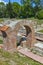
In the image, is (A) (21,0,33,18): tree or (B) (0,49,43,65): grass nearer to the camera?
(B) (0,49,43,65): grass

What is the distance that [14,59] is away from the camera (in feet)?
41.0

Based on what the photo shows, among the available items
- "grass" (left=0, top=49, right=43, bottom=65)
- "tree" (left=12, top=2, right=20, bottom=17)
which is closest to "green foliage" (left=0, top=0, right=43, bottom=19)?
"tree" (left=12, top=2, right=20, bottom=17)

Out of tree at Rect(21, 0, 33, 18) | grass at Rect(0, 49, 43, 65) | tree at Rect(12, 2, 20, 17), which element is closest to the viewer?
grass at Rect(0, 49, 43, 65)

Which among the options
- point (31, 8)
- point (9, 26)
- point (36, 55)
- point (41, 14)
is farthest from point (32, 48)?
point (31, 8)

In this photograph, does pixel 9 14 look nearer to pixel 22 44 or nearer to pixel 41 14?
pixel 41 14

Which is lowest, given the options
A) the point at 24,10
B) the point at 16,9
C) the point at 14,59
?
the point at 24,10

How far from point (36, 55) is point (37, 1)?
40.7 metres

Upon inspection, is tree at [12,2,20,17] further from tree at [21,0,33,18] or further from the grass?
the grass

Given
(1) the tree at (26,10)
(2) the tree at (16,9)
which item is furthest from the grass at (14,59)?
(2) the tree at (16,9)

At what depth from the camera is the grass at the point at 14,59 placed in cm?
1181

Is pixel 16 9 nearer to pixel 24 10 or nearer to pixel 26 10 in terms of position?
pixel 24 10

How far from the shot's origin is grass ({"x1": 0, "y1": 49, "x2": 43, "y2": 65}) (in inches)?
465

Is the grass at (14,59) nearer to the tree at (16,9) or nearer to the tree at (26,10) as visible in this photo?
the tree at (26,10)

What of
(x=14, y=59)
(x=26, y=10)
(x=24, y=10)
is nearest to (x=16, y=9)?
(x=24, y=10)
